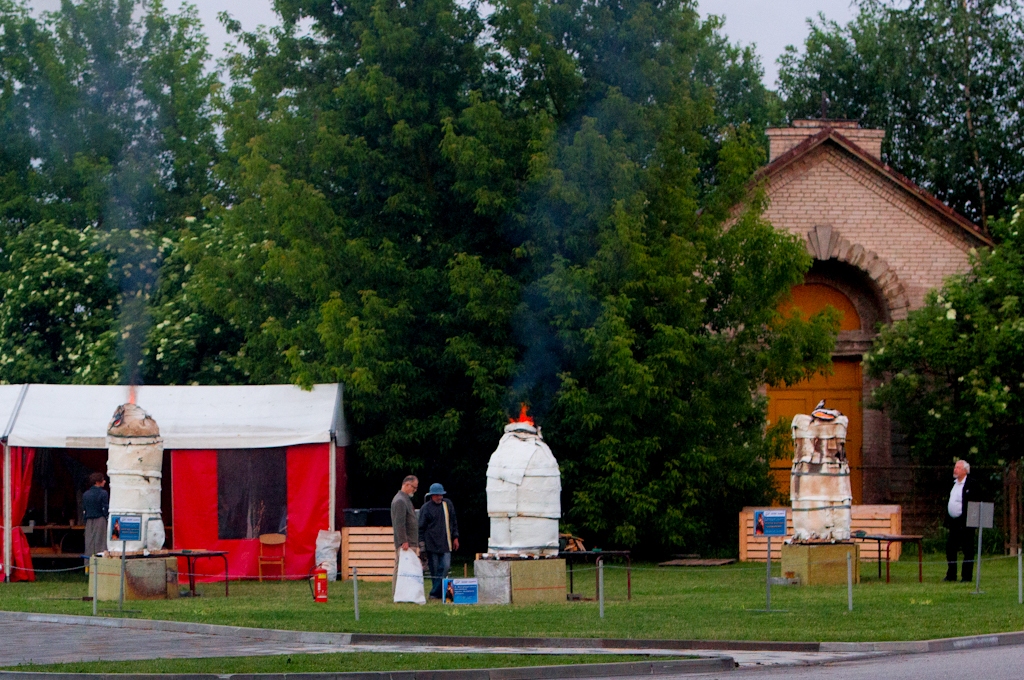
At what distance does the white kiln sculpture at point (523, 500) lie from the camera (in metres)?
19.6

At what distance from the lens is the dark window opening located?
2542 cm

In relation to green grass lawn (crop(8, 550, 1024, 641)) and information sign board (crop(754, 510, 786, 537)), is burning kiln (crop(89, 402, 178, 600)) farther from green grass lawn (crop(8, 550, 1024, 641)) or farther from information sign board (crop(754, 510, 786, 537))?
information sign board (crop(754, 510, 786, 537))

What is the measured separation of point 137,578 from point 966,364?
1591 centimetres

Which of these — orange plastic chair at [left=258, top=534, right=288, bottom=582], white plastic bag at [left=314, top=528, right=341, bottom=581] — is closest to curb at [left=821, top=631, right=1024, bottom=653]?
white plastic bag at [left=314, top=528, right=341, bottom=581]

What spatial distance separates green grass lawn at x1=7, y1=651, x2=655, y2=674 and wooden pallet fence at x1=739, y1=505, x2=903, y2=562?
44.2 ft

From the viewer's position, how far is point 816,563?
21531mm

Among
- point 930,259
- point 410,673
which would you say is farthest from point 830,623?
point 930,259

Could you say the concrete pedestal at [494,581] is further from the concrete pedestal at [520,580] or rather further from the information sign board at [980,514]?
the information sign board at [980,514]

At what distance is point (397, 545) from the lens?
20.0 m

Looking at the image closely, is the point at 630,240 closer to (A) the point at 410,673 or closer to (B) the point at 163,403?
(B) the point at 163,403

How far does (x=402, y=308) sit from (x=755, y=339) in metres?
6.56

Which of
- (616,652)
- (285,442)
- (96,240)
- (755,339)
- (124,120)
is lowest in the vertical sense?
(616,652)

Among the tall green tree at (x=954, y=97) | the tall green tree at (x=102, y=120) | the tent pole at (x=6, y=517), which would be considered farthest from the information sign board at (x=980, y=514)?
the tall green tree at (x=102, y=120)

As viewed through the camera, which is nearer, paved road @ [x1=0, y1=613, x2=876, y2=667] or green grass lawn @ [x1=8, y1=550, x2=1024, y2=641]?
paved road @ [x1=0, y1=613, x2=876, y2=667]
